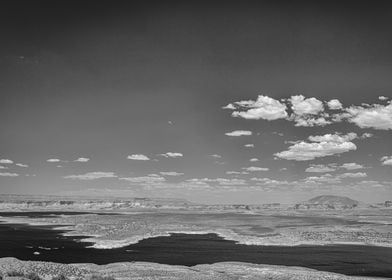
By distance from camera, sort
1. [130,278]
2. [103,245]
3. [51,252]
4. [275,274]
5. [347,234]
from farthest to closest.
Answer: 1. [347,234]
2. [103,245]
3. [51,252]
4. [275,274]
5. [130,278]

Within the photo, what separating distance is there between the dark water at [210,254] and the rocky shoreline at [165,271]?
8.41 meters

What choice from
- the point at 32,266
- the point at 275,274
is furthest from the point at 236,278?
the point at 32,266

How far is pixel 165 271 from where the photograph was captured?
185ft

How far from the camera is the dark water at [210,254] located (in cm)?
6950

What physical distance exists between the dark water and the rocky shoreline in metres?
8.41

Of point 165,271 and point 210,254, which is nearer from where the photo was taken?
point 165,271

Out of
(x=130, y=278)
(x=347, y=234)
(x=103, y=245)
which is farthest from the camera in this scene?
(x=347, y=234)

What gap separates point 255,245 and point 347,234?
28.9m

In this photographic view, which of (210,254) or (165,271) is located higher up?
(165,271)

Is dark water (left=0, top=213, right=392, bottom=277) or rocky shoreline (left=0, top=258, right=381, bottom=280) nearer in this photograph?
rocky shoreline (left=0, top=258, right=381, bottom=280)

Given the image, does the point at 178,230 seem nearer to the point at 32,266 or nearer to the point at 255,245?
the point at 255,245

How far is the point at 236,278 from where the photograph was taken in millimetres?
52969

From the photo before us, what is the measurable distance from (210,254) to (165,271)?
986 inches

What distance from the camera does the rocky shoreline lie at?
50.8 metres
